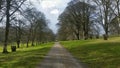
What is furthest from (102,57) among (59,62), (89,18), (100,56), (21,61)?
(89,18)

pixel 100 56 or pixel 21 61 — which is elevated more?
pixel 100 56

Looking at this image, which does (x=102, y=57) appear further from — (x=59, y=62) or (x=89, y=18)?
(x=89, y=18)

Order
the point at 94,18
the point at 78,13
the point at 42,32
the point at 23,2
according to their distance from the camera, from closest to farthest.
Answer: the point at 23,2, the point at 94,18, the point at 78,13, the point at 42,32

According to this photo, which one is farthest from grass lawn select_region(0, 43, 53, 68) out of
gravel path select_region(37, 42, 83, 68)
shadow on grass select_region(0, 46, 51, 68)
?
gravel path select_region(37, 42, 83, 68)

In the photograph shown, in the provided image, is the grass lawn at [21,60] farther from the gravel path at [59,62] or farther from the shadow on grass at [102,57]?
the shadow on grass at [102,57]

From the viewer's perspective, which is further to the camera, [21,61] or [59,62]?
[21,61]

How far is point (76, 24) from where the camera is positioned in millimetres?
92500

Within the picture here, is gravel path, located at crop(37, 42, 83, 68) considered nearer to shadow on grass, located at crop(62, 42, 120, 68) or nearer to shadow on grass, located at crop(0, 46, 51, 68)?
shadow on grass, located at crop(0, 46, 51, 68)

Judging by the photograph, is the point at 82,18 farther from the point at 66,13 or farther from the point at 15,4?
the point at 15,4

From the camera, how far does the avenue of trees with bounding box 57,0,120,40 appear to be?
65.9 meters

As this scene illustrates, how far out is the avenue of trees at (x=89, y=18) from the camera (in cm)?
6593

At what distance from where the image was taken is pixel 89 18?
8588 centimetres

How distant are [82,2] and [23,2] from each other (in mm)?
46596

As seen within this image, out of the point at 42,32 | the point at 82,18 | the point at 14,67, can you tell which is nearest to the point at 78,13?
the point at 82,18
